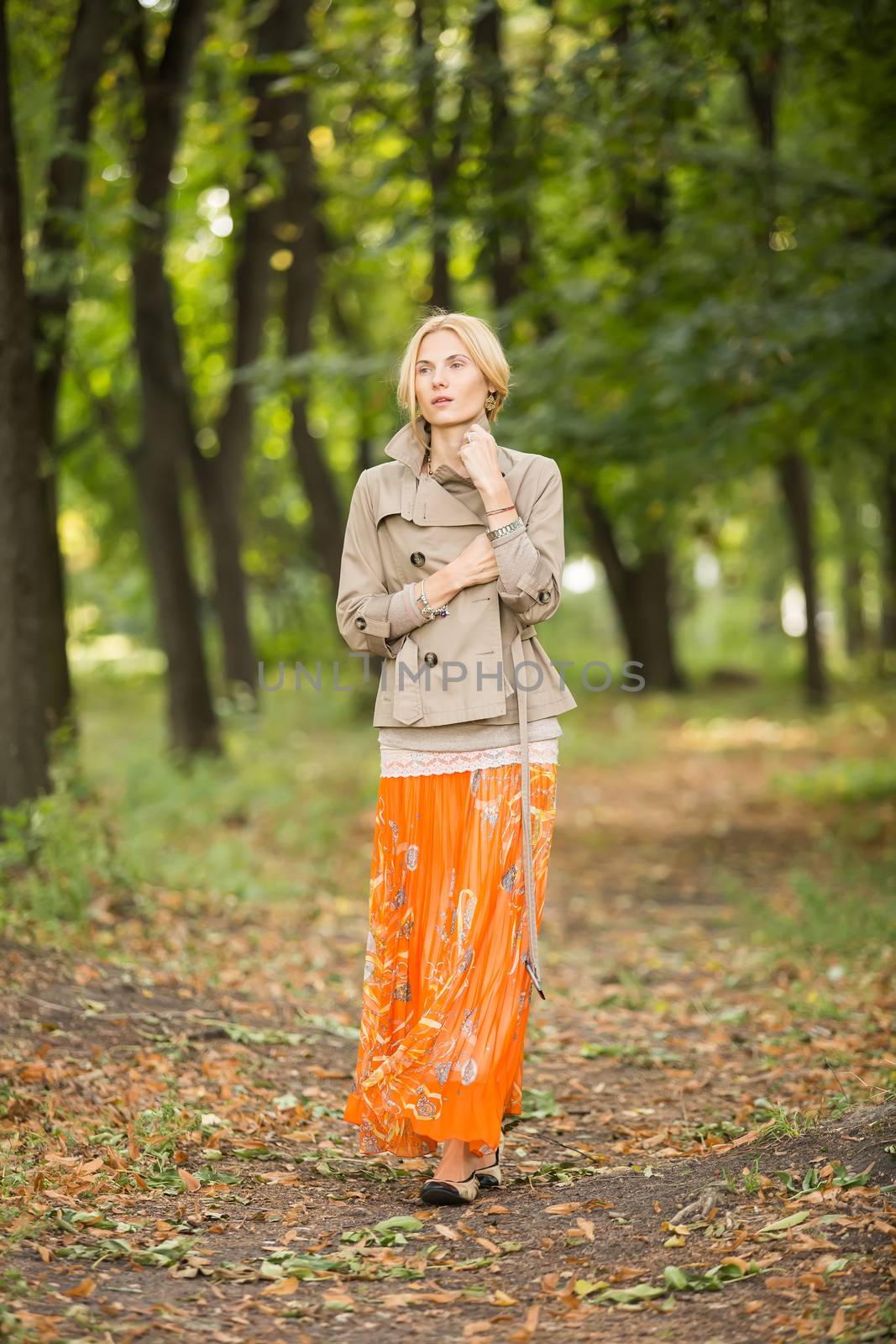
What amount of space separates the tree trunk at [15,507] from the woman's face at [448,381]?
11.9 ft

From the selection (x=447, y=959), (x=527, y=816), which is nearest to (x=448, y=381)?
(x=527, y=816)

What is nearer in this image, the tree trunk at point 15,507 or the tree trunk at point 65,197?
the tree trunk at point 15,507

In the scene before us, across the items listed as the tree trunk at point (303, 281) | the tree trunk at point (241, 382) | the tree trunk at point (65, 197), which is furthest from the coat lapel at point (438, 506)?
the tree trunk at point (241, 382)

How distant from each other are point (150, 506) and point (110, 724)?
337 inches

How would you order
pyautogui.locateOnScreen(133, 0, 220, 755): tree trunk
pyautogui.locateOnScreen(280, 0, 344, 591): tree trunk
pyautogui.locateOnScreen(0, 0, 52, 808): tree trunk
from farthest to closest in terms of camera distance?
1. pyautogui.locateOnScreen(280, 0, 344, 591): tree trunk
2. pyautogui.locateOnScreen(133, 0, 220, 755): tree trunk
3. pyautogui.locateOnScreen(0, 0, 52, 808): tree trunk

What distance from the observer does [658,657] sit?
22766 mm

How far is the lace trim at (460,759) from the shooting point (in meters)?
4.36

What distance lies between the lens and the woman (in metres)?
4.27

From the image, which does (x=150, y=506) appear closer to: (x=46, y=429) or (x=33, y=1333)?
(x=46, y=429)

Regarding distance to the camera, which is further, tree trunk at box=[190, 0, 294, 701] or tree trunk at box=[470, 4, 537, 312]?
tree trunk at box=[190, 0, 294, 701]

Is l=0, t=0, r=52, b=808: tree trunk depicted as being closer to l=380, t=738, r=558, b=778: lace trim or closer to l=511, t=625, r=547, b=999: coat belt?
l=380, t=738, r=558, b=778: lace trim

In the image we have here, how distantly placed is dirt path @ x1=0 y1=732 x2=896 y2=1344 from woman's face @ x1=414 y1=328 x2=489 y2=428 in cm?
238

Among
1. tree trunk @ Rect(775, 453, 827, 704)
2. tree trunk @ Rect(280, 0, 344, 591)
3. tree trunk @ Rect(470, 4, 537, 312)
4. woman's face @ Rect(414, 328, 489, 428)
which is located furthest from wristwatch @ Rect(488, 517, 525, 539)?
tree trunk @ Rect(775, 453, 827, 704)

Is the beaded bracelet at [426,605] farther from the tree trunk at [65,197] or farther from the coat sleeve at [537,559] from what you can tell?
the tree trunk at [65,197]
